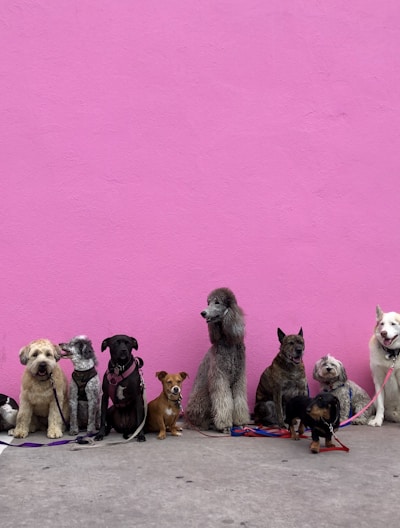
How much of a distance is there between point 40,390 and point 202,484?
175cm

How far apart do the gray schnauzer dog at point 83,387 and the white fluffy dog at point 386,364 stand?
90.2 inches

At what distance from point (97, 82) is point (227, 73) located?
49.1 inches

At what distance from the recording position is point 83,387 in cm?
406

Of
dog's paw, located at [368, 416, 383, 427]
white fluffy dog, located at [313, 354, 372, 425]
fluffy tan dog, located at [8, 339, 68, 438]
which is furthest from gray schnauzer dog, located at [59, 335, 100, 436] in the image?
dog's paw, located at [368, 416, 383, 427]

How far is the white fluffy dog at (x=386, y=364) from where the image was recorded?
450 centimetres

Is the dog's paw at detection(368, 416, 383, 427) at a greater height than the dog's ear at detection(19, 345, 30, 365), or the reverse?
the dog's ear at detection(19, 345, 30, 365)

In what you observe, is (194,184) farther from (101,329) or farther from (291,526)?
(291,526)

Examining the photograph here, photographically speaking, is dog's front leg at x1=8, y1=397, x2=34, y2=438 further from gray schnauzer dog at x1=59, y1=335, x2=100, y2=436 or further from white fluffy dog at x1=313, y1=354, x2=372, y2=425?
white fluffy dog at x1=313, y1=354, x2=372, y2=425

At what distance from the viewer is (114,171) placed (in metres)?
4.82

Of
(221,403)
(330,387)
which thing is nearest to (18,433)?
(221,403)

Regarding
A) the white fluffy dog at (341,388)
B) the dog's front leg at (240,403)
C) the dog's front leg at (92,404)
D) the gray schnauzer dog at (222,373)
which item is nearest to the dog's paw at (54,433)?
the dog's front leg at (92,404)

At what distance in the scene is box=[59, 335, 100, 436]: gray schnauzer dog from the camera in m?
4.04

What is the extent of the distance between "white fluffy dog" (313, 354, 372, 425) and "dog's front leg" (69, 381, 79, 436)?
2.05m

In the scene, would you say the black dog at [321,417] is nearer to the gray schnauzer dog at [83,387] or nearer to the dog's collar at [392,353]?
the dog's collar at [392,353]
